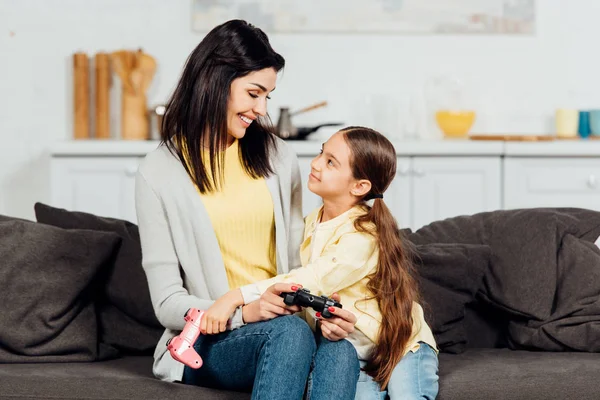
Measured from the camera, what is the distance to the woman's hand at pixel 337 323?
211cm

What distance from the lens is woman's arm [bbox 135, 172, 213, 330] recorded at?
226cm

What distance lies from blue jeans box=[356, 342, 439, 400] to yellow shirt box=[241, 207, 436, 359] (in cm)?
4

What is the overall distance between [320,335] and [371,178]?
41cm

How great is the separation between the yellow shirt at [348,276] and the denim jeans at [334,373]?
121 mm

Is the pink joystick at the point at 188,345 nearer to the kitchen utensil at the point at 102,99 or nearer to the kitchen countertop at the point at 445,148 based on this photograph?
the kitchen countertop at the point at 445,148

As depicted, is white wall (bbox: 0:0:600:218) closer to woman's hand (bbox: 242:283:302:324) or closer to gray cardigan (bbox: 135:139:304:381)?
gray cardigan (bbox: 135:139:304:381)

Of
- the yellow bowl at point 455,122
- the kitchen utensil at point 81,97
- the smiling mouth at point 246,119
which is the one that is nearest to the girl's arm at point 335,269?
the smiling mouth at point 246,119

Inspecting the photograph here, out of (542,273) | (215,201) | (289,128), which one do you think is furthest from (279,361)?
(289,128)

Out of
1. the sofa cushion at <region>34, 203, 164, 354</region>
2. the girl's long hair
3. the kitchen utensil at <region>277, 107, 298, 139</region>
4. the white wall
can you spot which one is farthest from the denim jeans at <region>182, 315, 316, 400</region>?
the white wall

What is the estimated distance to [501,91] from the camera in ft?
15.9

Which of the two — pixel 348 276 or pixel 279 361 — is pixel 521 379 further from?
pixel 279 361

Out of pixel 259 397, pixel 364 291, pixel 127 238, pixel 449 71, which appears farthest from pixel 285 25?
pixel 259 397

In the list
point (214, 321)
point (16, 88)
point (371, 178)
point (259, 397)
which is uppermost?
point (16, 88)

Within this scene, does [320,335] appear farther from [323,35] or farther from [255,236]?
[323,35]
